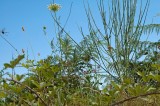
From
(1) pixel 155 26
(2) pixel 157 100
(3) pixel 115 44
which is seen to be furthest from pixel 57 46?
(1) pixel 155 26

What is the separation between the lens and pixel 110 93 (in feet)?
5.62

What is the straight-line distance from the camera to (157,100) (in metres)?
2.57

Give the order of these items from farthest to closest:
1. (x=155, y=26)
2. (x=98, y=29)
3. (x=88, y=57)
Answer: (x=155, y=26) → (x=88, y=57) → (x=98, y=29)

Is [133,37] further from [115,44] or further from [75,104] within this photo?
[75,104]

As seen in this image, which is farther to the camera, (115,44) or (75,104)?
(115,44)

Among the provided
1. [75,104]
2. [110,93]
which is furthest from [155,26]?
[110,93]

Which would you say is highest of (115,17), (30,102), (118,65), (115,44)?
(115,17)

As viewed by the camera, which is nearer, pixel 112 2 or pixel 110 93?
pixel 110 93

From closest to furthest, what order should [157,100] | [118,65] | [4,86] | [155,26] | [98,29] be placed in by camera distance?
1. [4,86]
2. [157,100]
3. [118,65]
4. [98,29]
5. [155,26]

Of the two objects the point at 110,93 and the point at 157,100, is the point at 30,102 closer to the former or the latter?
the point at 110,93

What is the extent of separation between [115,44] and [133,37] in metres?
0.16

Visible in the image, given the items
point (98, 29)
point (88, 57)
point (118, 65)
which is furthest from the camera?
point (88, 57)

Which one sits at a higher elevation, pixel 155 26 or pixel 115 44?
pixel 155 26

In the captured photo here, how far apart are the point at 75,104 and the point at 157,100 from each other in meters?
0.61
